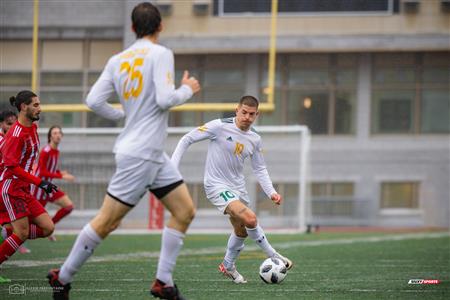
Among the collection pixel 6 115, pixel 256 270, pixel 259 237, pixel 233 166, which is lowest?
pixel 256 270

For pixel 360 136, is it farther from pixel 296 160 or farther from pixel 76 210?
pixel 76 210

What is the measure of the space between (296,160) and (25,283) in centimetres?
1590

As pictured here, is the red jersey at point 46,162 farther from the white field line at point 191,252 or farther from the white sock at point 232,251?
the white sock at point 232,251

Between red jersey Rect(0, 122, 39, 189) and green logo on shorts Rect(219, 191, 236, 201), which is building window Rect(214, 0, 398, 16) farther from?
red jersey Rect(0, 122, 39, 189)

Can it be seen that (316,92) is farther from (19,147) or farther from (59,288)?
(59,288)

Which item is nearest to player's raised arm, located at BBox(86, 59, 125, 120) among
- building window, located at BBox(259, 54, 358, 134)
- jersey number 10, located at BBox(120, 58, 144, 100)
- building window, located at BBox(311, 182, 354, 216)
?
jersey number 10, located at BBox(120, 58, 144, 100)

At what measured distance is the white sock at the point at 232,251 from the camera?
1046cm

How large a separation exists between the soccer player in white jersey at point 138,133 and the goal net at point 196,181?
593 inches

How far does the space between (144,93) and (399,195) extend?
23.4 m

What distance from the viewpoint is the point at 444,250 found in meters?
15.4

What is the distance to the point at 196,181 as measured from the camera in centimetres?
2428

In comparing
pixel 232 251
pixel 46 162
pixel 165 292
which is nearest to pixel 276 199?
pixel 232 251

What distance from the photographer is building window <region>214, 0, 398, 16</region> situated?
88.1 ft

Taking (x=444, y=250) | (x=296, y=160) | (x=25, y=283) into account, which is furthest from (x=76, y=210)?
(x=25, y=283)
